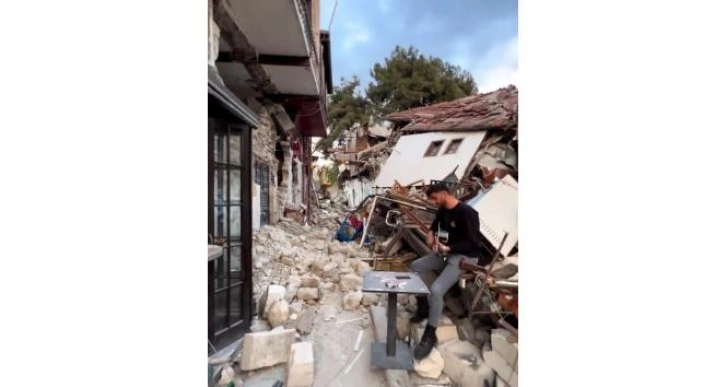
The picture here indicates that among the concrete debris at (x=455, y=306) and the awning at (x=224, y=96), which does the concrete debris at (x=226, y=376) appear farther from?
the concrete debris at (x=455, y=306)

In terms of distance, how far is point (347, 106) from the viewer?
40.7 feet

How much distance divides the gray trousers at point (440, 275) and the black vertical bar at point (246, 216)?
139 centimetres

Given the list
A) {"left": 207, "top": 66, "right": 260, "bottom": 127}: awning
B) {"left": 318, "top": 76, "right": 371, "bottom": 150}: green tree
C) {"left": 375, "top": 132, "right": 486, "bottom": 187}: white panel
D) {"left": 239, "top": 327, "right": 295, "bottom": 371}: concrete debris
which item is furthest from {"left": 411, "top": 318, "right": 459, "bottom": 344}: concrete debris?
{"left": 318, "top": 76, "right": 371, "bottom": 150}: green tree

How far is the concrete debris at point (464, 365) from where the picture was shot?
6.66ft

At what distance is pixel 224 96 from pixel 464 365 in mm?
2241

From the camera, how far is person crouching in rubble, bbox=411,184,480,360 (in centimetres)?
227

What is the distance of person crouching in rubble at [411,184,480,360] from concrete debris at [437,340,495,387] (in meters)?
0.13

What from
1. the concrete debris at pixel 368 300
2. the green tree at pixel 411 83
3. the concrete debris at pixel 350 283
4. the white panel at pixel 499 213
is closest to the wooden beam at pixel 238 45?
the concrete debris at pixel 350 283

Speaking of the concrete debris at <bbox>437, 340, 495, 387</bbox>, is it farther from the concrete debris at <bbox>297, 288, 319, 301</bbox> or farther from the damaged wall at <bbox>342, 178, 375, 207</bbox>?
the damaged wall at <bbox>342, 178, 375, 207</bbox>

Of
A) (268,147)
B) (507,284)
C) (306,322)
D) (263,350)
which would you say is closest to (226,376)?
(263,350)
